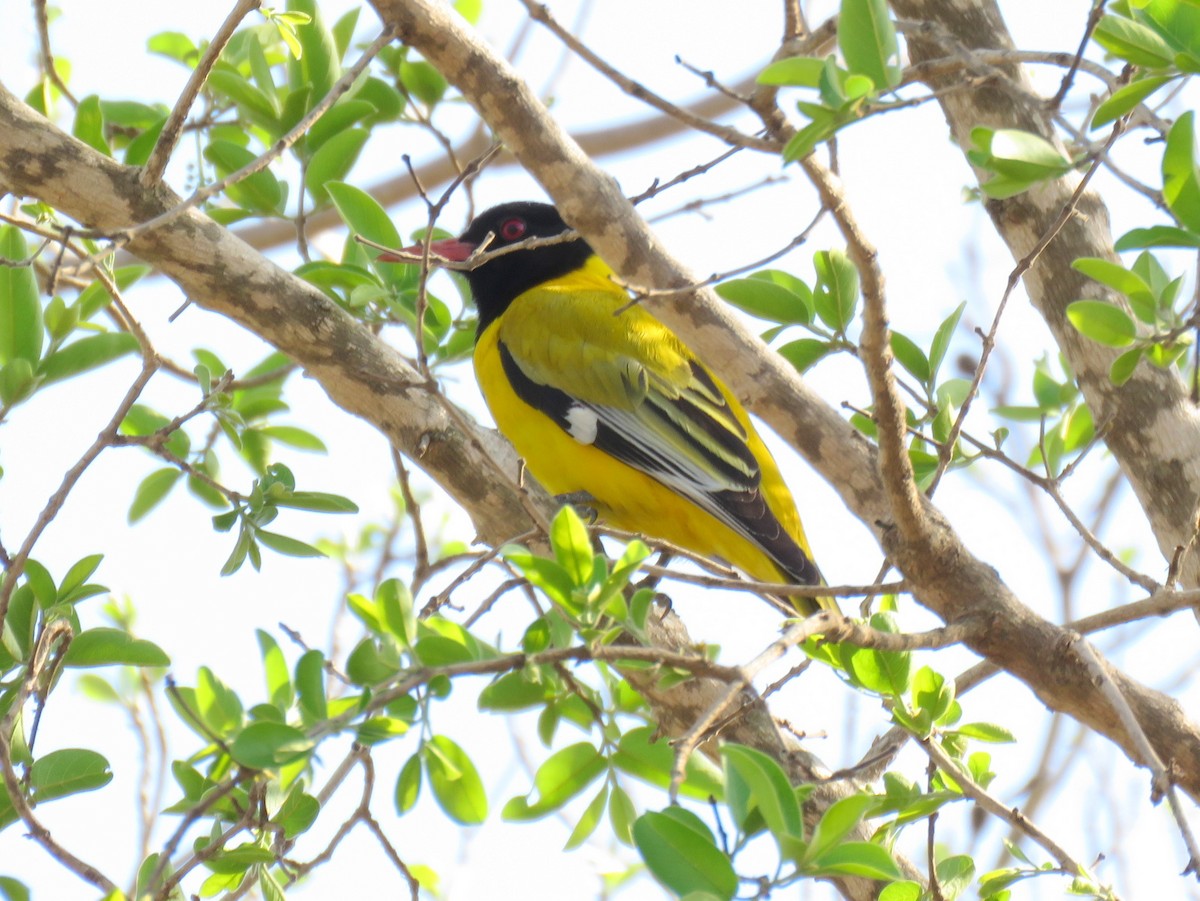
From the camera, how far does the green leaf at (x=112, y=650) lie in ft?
8.46

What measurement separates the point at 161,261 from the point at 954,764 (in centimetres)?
214

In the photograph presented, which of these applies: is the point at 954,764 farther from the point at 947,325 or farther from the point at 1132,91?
the point at 1132,91

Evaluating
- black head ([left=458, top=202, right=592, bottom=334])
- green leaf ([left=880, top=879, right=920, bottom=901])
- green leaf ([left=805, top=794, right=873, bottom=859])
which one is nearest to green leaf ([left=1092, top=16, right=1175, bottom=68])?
green leaf ([left=805, top=794, right=873, bottom=859])

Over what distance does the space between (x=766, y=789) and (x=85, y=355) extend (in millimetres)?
2263

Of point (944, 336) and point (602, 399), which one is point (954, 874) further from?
point (602, 399)

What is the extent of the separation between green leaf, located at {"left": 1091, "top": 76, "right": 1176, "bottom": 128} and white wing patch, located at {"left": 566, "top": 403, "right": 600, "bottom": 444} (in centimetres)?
260

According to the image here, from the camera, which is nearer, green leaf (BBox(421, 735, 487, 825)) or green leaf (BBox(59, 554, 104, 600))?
green leaf (BBox(421, 735, 487, 825))

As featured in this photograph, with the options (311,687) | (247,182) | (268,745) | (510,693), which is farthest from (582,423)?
(268,745)

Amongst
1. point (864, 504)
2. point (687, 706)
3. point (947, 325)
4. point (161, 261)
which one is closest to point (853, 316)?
point (947, 325)

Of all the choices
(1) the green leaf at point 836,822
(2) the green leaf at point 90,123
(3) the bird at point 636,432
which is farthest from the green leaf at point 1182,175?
(2) the green leaf at point 90,123

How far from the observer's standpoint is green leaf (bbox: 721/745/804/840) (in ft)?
5.82

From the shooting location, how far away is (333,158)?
3.92m

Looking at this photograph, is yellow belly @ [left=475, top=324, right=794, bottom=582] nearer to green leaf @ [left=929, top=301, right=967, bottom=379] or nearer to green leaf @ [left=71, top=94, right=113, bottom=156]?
green leaf @ [left=929, top=301, right=967, bottom=379]

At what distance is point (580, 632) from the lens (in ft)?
6.73
